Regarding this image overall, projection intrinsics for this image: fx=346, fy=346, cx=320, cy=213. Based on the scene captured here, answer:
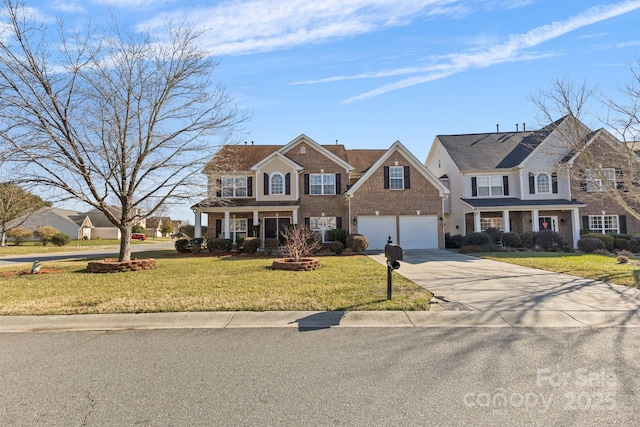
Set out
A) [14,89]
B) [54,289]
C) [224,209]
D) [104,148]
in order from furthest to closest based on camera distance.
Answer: [224,209] < [104,148] < [14,89] < [54,289]

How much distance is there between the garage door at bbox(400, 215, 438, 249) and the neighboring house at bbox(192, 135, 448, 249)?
62mm

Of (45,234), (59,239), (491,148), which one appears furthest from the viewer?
(45,234)

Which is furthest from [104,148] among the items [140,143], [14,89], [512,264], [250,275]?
[512,264]

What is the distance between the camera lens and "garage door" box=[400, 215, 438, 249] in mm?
22344

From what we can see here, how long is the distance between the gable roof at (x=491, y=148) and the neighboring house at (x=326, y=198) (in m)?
5.67

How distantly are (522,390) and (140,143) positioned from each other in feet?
50.9

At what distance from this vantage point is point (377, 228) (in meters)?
22.5

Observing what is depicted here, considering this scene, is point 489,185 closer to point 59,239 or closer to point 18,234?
point 59,239

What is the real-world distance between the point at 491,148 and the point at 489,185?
3.91 metres

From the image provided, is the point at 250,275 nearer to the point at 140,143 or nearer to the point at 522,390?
the point at 140,143

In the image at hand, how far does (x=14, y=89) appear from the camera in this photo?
1267 cm

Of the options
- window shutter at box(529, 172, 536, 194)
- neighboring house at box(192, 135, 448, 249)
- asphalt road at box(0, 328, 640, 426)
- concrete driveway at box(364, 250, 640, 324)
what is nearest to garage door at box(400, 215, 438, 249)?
neighboring house at box(192, 135, 448, 249)

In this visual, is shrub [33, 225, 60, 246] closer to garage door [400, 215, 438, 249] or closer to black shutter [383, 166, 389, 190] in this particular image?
black shutter [383, 166, 389, 190]

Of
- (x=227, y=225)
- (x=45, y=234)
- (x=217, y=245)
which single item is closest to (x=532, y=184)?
(x=227, y=225)
